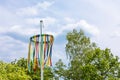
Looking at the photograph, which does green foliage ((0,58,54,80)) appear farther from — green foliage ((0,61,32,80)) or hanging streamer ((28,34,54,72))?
hanging streamer ((28,34,54,72))

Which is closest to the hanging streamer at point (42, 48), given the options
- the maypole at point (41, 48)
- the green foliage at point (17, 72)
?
the maypole at point (41, 48)

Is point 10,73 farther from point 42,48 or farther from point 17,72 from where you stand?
point 42,48

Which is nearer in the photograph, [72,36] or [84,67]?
[84,67]

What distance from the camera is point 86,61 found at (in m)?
66.3

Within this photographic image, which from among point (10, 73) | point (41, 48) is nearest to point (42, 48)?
point (41, 48)

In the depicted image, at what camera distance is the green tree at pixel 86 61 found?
6474cm

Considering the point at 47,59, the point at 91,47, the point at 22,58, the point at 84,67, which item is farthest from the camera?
the point at 22,58

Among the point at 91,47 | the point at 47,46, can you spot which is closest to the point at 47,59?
the point at 47,46

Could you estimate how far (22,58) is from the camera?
251ft

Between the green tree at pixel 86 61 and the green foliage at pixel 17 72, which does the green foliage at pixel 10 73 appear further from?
the green tree at pixel 86 61

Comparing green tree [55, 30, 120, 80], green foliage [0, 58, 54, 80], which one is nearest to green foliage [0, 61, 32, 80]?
green foliage [0, 58, 54, 80]

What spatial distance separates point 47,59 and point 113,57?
2981 centimetres

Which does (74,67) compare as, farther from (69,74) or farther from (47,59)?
(47,59)

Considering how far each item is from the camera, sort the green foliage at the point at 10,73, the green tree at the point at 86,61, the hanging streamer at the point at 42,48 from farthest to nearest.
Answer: the green tree at the point at 86,61, the green foliage at the point at 10,73, the hanging streamer at the point at 42,48
